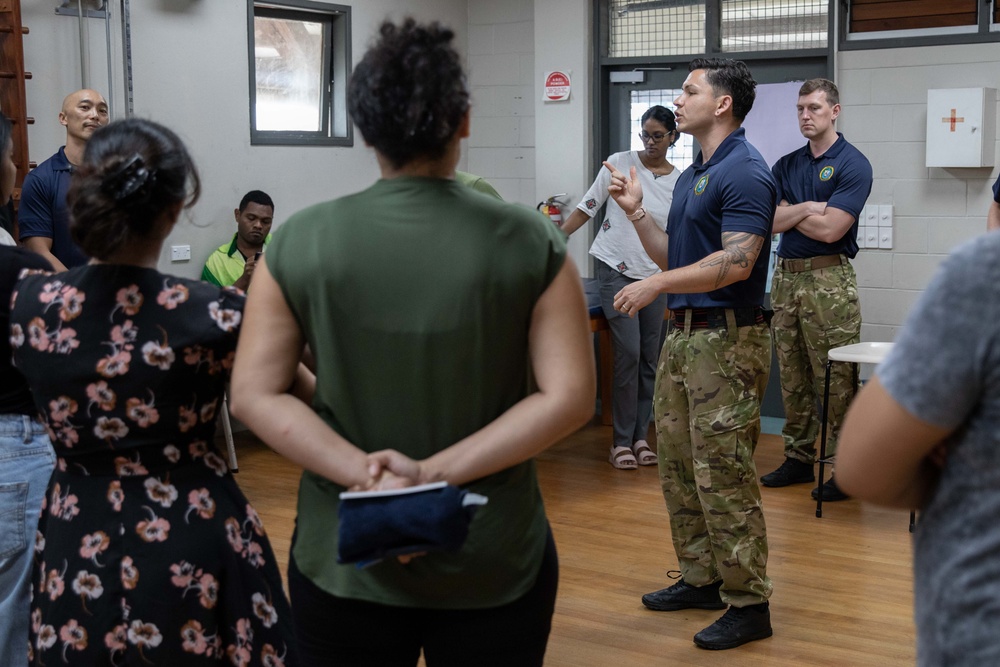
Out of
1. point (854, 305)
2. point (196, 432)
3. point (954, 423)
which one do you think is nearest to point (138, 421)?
point (196, 432)

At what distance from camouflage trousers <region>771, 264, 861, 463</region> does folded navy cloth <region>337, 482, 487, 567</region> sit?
3727 millimetres

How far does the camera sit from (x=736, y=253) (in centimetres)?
304

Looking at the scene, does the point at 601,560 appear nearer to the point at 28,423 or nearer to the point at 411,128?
the point at 28,423

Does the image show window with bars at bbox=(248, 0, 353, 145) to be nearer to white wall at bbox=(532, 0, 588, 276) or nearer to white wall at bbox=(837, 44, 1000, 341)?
white wall at bbox=(532, 0, 588, 276)

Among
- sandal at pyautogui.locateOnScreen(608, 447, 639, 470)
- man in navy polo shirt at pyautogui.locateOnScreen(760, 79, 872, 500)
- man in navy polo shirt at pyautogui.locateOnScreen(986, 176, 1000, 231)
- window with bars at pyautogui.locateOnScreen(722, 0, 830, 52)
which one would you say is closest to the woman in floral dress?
man in navy polo shirt at pyautogui.locateOnScreen(986, 176, 1000, 231)

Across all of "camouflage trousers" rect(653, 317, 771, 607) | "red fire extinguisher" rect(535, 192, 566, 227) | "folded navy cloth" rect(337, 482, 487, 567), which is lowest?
"camouflage trousers" rect(653, 317, 771, 607)

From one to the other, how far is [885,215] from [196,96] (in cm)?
370

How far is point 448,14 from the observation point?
7258mm

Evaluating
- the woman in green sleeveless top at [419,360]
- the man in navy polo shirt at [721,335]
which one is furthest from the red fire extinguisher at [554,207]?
the woman in green sleeveless top at [419,360]

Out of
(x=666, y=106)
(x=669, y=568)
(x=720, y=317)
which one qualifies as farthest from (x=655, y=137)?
(x=720, y=317)

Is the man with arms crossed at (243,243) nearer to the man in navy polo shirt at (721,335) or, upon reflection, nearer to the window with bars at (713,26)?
the window with bars at (713,26)

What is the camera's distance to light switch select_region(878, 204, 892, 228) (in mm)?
5974

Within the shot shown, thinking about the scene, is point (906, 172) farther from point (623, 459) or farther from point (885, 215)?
point (623, 459)

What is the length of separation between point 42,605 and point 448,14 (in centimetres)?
602
